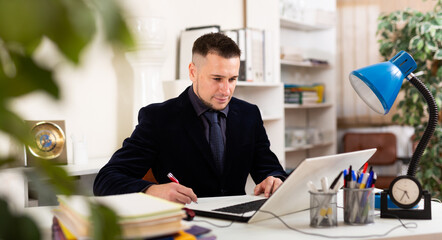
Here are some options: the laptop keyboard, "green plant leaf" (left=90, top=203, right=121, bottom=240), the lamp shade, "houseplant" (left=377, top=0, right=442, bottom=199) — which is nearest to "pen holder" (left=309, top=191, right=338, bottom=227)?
the laptop keyboard

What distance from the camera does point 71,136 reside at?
2.66 m

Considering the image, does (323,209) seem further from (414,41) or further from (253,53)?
(414,41)

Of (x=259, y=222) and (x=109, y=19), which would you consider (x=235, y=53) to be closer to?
(x=259, y=222)

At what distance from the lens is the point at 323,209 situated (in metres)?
1.32

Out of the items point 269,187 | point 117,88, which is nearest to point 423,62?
point 117,88

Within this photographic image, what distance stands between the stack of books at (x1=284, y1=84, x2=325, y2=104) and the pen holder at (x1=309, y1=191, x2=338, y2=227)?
338 centimetres

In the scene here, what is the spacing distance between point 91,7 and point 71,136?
97.5 inches

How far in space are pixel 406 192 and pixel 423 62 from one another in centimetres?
297

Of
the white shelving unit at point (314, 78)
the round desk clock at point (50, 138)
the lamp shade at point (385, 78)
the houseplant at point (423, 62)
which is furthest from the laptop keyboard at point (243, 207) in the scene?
the white shelving unit at point (314, 78)

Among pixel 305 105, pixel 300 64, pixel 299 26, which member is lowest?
pixel 305 105

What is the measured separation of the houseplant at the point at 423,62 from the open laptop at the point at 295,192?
2736 mm

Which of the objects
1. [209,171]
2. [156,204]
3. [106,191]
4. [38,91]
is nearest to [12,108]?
[38,91]

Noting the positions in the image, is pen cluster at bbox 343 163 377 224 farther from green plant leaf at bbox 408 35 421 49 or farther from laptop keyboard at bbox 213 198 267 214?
green plant leaf at bbox 408 35 421 49

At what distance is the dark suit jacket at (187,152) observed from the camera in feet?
6.86
